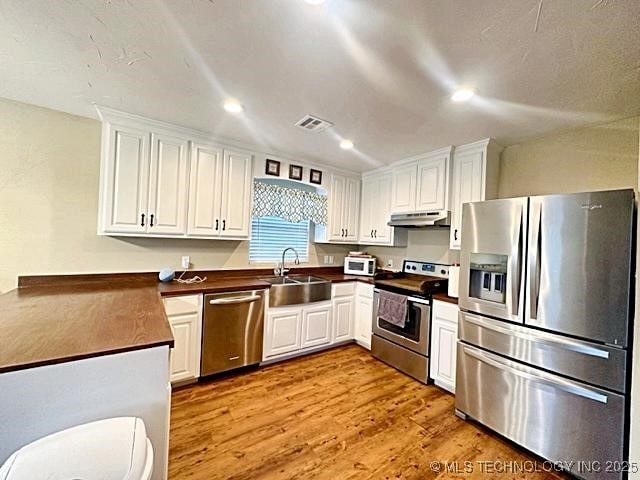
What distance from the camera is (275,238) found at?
3.83 metres

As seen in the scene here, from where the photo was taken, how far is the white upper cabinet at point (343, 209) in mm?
4016

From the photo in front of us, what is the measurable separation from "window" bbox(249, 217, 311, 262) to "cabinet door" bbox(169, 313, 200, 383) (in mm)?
1185

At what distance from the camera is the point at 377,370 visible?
3.10 metres

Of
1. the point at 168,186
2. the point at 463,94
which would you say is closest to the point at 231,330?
the point at 168,186

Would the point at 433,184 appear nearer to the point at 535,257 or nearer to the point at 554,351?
the point at 535,257

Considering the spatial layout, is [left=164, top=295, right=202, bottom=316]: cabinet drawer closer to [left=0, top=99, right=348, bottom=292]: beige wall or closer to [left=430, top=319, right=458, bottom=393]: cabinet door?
[left=0, top=99, right=348, bottom=292]: beige wall

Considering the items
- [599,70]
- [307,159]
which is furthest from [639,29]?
[307,159]

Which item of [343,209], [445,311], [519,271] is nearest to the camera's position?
[519,271]

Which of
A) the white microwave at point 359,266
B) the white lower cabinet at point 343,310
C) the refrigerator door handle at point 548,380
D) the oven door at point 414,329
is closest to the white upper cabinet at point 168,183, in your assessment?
the white lower cabinet at point 343,310

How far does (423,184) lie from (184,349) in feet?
9.95

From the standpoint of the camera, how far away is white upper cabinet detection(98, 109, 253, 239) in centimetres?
251

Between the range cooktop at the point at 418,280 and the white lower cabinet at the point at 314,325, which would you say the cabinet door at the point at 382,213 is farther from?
the white lower cabinet at the point at 314,325

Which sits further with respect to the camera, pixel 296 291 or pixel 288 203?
pixel 288 203

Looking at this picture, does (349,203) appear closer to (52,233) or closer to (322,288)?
(322,288)
